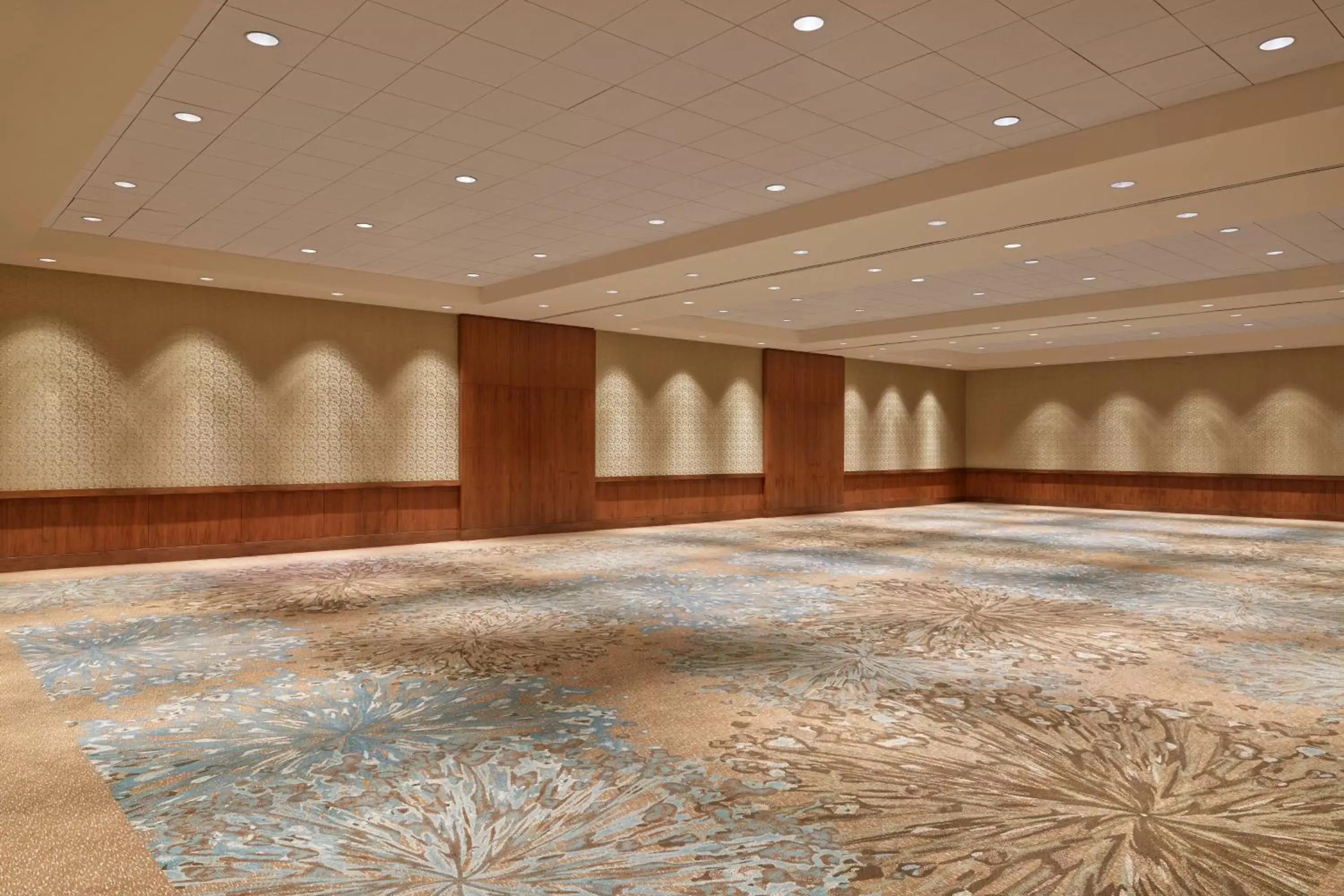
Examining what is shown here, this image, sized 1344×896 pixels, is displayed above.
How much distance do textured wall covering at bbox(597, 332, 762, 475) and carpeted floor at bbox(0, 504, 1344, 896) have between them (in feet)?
23.9

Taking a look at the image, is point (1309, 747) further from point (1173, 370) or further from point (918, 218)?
point (1173, 370)

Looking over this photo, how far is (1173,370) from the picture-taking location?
19938 mm

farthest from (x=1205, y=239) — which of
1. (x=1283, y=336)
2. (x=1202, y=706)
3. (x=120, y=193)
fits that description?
(x=120, y=193)

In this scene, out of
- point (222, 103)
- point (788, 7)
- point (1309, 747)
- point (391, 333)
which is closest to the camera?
point (1309, 747)

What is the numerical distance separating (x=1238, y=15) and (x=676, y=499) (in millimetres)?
12866

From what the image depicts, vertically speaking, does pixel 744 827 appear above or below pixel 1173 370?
below

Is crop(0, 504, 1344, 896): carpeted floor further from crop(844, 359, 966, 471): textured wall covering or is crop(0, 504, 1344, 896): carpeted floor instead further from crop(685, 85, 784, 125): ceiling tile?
crop(844, 359, 966, 471): textured wall covering

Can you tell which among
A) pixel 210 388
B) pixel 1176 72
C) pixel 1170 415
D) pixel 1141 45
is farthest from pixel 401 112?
pixel 1170 415

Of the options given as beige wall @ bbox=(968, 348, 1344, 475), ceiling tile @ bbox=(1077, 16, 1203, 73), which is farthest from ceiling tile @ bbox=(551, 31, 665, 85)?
beige wall @ bbox=(968, 348, 1344, 475)

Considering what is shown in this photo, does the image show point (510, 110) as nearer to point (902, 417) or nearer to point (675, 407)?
point (675, 407)

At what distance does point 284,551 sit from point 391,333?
11.2 feet

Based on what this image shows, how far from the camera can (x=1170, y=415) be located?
20062 millimetres

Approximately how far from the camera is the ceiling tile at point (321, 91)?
5.67 metres

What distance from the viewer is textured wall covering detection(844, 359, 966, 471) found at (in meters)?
20.5
